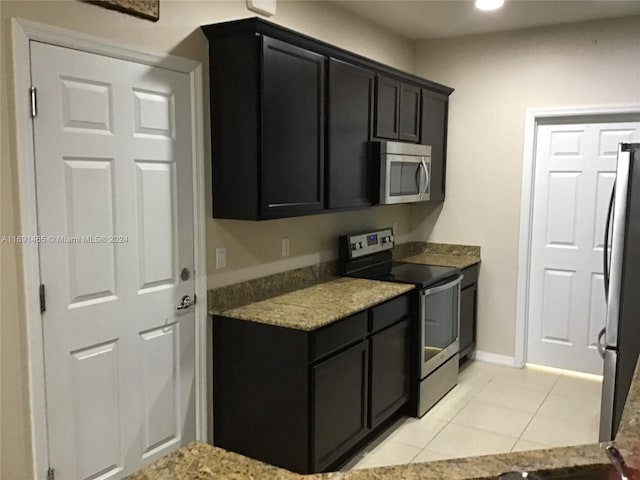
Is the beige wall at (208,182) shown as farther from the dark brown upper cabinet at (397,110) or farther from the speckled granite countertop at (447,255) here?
the speckled granite countertop at (447,255)

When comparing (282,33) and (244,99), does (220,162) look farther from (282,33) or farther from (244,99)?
(282,33)

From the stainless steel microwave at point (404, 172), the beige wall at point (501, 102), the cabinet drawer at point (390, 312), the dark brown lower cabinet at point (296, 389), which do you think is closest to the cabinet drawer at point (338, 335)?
the dark brown lower cabinet at point (296, 389)

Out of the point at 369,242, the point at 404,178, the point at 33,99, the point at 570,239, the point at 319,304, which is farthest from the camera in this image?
the point at 570,239

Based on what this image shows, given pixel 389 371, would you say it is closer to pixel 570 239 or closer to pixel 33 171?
pixel 570 239

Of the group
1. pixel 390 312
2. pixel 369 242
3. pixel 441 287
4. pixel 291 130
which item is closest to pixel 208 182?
pixel 291 130

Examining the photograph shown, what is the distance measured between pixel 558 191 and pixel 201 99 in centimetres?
300

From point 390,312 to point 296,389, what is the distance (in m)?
0.90

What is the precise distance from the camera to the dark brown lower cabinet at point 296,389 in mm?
2709

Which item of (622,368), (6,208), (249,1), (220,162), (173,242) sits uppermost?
(249,1)

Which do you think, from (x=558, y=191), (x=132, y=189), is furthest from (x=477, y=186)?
(x=132, y=189)

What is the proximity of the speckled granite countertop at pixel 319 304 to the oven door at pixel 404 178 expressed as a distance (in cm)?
64

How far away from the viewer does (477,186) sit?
15.6 feet

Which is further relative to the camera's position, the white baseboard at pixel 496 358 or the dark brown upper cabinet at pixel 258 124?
the white baseboard at pixel 496 358

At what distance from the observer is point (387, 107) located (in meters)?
3.83
